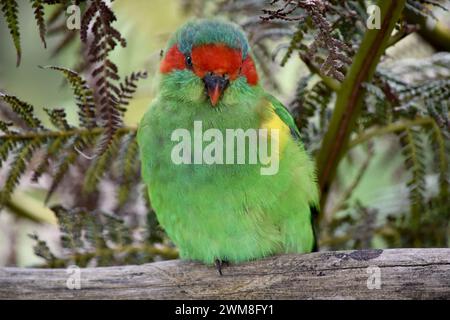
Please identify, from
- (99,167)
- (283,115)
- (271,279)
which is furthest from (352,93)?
(99,167)

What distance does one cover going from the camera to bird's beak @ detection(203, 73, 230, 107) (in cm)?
210

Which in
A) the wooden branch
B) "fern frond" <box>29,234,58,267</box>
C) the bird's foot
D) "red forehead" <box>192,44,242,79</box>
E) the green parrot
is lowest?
the wooden branch

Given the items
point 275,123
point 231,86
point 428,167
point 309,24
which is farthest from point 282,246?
point 428,167

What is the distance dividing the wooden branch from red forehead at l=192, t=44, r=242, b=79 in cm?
63

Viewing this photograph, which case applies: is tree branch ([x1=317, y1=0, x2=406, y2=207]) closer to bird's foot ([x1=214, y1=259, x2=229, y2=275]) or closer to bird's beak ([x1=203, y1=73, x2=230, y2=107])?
bird's beak ([x1=203, y1=73, x2=230, y2=107])

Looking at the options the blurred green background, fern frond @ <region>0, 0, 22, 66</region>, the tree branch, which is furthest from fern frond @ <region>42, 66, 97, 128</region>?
the tree branch

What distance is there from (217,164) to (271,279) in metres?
0.40

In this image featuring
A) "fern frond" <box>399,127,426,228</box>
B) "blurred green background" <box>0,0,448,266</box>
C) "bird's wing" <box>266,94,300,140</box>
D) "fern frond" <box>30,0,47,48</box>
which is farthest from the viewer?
"blurred green background" <box>0,0,448,266</box>

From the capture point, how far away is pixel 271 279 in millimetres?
2059

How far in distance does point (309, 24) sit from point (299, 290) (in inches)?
33.5

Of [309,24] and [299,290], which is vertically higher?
[309,24]

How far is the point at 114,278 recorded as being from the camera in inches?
80.4
